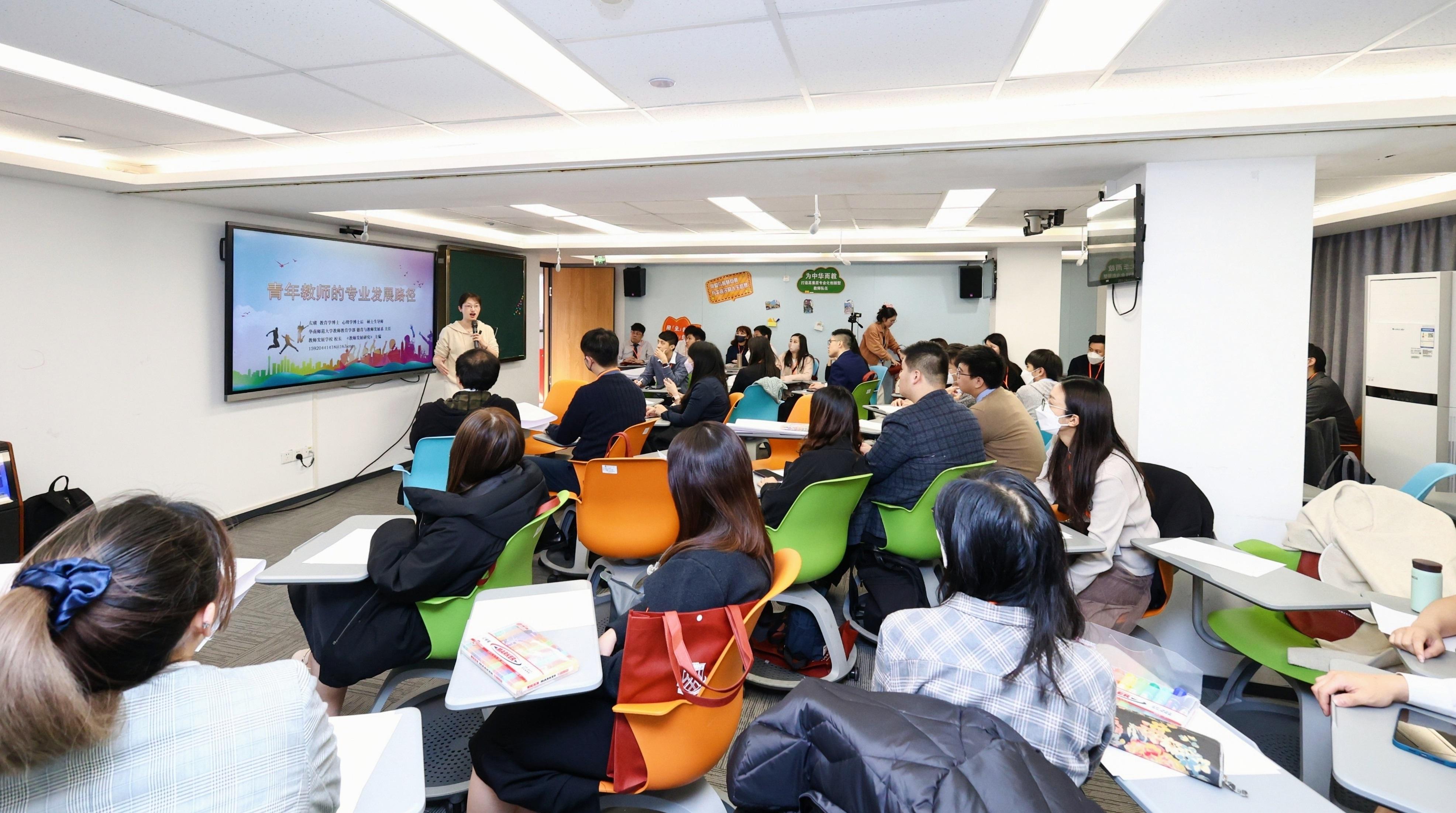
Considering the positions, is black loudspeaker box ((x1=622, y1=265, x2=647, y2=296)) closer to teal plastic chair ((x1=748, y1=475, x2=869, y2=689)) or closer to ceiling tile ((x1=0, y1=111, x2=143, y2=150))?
ceiling tile ((x1=0, y1=111, x2=143, y2=150))

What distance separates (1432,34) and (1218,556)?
6.28ft

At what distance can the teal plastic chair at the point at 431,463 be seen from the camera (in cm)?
346

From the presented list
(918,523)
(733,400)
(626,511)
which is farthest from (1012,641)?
(733,400)

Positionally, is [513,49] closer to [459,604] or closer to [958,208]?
[459,604]

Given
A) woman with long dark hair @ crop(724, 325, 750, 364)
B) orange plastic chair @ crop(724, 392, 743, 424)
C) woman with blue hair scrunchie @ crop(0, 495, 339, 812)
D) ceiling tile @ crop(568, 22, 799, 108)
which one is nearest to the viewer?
woman with blue hair scrunchie @ crop(0, 495, 339, 812)

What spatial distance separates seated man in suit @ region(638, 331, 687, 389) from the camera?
6.61 meters

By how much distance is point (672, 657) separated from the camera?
1.46 m

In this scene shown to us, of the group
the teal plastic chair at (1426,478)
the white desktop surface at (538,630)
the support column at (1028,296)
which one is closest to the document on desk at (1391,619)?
the teal plastic chair at (1426,478)

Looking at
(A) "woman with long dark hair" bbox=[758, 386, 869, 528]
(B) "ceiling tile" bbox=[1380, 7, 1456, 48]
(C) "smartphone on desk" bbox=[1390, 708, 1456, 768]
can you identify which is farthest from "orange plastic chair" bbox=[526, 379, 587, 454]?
(C) "smartphone on desk" bbox=[1390, 708, 1456, 768]

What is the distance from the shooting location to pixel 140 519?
99 centimetres

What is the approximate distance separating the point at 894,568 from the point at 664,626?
2013 millimetres

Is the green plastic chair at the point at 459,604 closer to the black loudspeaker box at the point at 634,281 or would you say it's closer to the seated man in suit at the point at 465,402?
the seated man in suit at the point at 465,402

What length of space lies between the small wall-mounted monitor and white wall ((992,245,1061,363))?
4.46 m

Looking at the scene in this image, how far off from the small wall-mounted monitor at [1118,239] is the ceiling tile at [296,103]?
3581 millimetres
